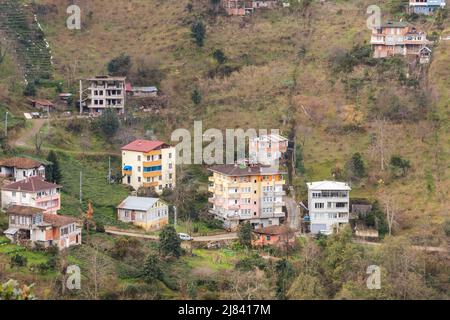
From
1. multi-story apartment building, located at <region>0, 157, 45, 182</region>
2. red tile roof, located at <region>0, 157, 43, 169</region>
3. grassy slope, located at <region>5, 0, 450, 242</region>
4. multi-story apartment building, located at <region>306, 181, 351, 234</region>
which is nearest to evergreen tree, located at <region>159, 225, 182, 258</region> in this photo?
multi-story apartment building, located at <region>0, 157, 45, 182</region>

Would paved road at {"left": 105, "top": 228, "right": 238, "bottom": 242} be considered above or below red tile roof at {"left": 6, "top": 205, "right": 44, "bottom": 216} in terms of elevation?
below

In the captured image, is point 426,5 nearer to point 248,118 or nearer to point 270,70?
point 270,70

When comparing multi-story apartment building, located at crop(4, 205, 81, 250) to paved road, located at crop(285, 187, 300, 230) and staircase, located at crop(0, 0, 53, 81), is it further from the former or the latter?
staircase, located at crop(0, 0, 53, 81)

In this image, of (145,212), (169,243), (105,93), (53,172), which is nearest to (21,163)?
(53,172)

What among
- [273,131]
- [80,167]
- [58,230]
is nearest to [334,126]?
[273,131]

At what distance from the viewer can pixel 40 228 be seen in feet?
163

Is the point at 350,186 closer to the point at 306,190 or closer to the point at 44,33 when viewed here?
the point at 306,190

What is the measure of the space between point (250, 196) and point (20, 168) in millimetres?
12754

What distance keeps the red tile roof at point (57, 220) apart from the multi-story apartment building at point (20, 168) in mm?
5175

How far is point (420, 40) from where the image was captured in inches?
2795

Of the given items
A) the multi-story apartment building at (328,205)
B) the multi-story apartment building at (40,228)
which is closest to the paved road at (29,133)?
the multi-story apartment building at (40,228)

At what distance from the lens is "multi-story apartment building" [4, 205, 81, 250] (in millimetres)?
49500
